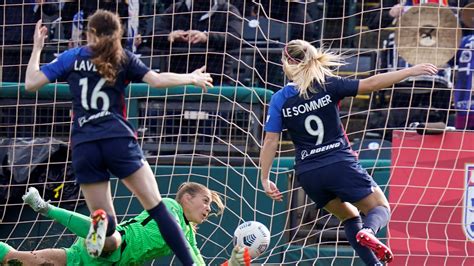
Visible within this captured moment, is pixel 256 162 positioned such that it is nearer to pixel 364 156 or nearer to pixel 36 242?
pixel 364 156

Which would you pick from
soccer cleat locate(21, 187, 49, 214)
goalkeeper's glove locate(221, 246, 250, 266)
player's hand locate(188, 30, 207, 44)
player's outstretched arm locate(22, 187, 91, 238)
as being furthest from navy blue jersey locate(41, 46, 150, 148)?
player's hand locate(188, 30, 207, 44)

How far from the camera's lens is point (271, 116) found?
8461 millimetres

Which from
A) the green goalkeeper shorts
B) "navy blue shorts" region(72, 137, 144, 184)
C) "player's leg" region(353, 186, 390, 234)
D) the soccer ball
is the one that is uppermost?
"navy blue shorts" region(72, 137, 144, 184)

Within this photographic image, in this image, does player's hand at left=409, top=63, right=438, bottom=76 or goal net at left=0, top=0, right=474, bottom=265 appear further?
goal net at left=0, top=0, right=474, bottom=265

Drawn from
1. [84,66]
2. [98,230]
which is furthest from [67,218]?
[84,66]

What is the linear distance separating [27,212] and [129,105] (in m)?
1.35

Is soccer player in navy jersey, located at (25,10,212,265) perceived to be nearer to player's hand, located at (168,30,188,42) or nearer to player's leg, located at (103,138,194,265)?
player's leg, located at (103,138,194,265)

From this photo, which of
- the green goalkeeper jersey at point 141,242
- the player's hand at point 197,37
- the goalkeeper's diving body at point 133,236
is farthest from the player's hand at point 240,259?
the player's hand at point 197,37

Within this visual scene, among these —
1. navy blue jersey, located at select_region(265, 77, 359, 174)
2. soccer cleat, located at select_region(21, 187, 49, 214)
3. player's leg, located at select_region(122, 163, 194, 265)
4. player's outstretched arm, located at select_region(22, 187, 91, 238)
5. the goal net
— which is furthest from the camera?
the goal net

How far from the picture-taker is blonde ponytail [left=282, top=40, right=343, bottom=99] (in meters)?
8.32

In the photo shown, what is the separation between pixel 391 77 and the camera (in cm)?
818

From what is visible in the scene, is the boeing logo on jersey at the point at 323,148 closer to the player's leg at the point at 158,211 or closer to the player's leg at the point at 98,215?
the player's leg at the point at 158,211

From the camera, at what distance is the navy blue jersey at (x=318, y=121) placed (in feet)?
27.2

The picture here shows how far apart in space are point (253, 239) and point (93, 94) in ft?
6.89
